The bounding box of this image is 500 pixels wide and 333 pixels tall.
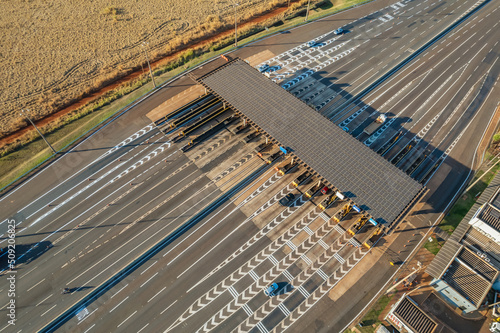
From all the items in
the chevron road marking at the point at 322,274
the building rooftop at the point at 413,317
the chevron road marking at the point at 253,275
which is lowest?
the chevron road marking at the point at 253,275

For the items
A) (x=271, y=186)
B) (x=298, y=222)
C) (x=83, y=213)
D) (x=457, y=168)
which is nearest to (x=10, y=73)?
(x=83, y=213)

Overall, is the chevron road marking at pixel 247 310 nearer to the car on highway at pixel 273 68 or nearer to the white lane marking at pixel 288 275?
the white lane marking at pixel 288 275

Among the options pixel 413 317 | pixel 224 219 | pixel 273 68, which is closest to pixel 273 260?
pixel 224 219

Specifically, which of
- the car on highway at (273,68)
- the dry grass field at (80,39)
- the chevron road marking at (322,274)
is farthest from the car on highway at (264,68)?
the chevron road marking at (322,274)

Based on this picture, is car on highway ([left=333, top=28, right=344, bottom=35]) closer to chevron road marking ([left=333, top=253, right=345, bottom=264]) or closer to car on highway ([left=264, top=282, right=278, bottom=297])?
chevron road marking ([left=333, top=253, right=345, bottom=264])

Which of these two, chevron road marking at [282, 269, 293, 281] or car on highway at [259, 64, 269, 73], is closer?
chevron road marking at [282, 269, 293, 281]

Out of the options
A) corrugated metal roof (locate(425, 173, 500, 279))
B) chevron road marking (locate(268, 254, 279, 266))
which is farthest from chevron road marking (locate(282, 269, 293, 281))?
corrugated metal roof (locate(425, 173, 500, 279))
